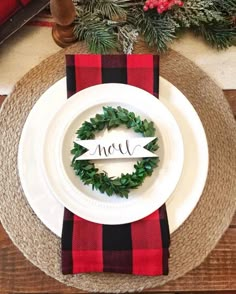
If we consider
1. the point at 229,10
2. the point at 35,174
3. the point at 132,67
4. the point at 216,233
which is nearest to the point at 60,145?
the point at 35,174

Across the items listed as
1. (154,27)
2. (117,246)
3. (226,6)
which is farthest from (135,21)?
(117,246)

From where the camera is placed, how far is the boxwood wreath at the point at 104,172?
2.33ft

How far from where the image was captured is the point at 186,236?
2.45 ft

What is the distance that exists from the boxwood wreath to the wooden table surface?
0.55ft

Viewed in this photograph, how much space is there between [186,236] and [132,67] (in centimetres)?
29

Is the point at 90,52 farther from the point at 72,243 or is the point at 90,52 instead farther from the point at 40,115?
the point at 72,243

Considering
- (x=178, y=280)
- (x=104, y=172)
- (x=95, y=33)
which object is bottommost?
(x=178, y=280)

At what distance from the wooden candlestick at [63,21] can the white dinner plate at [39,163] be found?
0.10 metres

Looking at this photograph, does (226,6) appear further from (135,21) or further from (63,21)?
(63,21)

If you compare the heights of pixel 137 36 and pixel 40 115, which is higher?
pixel 137 36

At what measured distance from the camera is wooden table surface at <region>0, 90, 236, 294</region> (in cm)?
74

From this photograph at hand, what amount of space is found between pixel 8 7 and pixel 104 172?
0.34 meters

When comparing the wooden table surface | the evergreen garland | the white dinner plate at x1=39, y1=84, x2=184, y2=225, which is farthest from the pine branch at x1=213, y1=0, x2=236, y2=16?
the wooden table surface

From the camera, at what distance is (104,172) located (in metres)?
0.73
